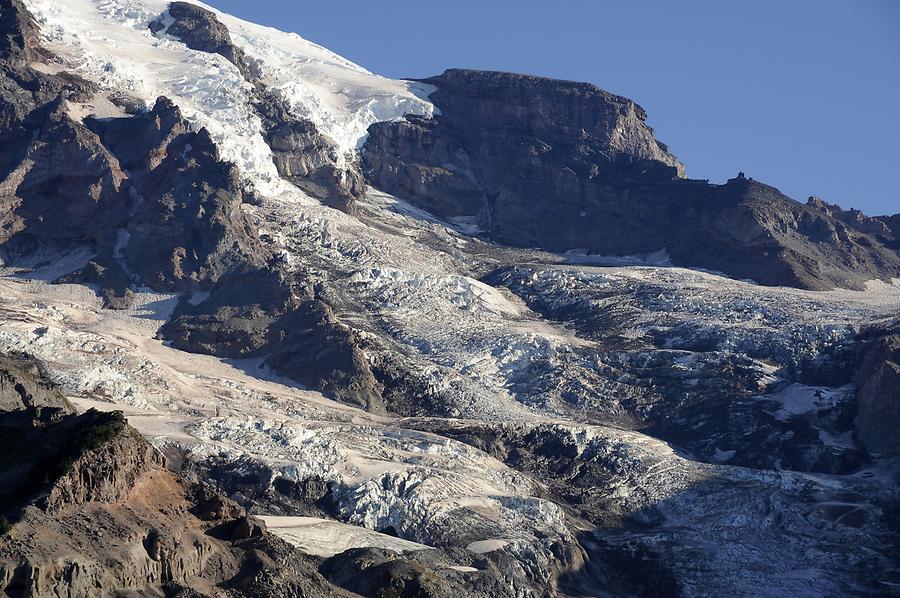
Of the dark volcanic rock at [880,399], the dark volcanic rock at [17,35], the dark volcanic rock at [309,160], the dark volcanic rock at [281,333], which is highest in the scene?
the dark volcanic rock at [17,35]

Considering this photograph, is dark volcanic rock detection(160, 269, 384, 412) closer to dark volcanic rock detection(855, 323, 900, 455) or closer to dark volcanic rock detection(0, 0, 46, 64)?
dark volcanic rock detection(855, 323, 900, 455)

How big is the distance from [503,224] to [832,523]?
297 ft

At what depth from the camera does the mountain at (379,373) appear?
7231 cm

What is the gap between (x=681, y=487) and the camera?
4779 inches

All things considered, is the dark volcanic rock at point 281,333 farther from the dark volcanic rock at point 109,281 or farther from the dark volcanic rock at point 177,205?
the dark volcanic rock at point 109,281

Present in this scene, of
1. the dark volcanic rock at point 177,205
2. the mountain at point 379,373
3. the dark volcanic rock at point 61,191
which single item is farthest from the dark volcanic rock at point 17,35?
the dark volcanic rock at point 61,191

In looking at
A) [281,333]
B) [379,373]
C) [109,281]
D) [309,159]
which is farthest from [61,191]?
[379,373]

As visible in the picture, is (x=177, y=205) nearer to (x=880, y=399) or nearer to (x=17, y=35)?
(x=17, y=35)

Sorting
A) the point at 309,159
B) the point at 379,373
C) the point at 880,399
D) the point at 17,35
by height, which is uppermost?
the point at 17,35

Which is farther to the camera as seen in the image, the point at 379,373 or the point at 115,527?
the point at 379,373

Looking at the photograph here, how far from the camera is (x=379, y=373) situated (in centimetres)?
14012

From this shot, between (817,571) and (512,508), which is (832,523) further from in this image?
(512,508)

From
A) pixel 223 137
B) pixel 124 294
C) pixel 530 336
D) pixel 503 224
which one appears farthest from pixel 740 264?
pixel 124 294

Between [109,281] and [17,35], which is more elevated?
[17,35]
